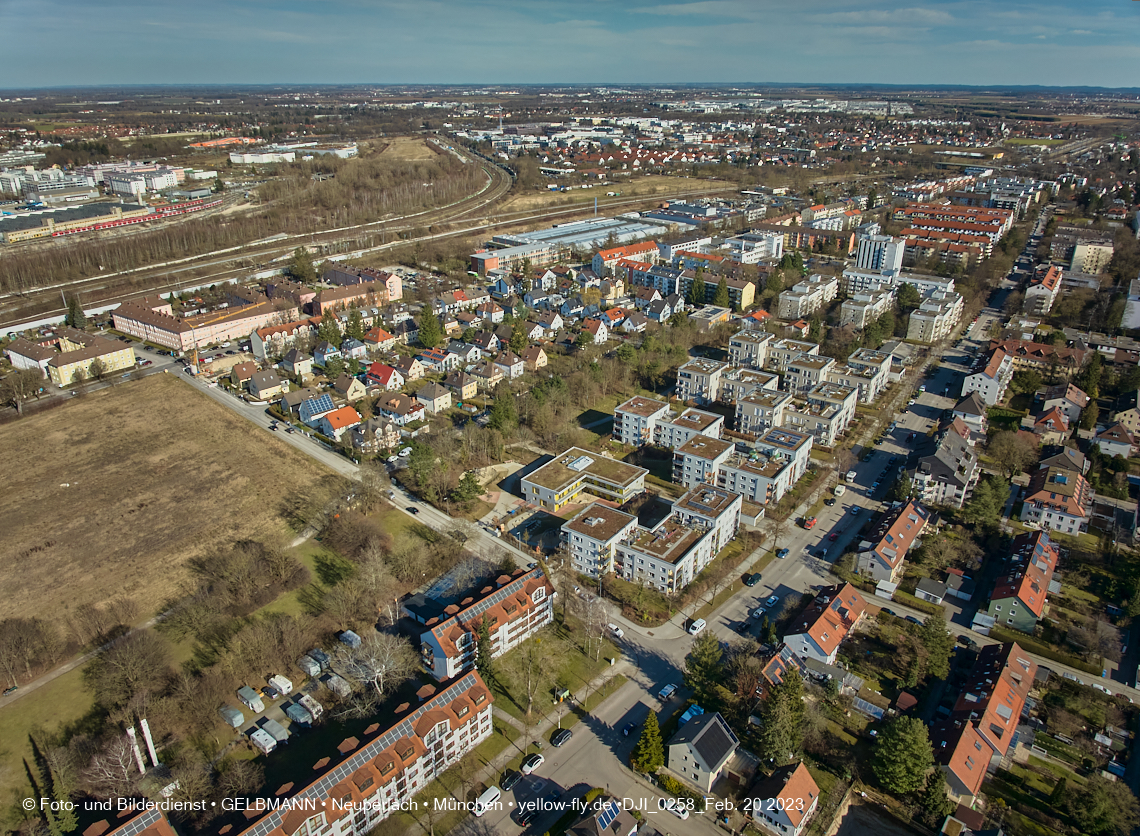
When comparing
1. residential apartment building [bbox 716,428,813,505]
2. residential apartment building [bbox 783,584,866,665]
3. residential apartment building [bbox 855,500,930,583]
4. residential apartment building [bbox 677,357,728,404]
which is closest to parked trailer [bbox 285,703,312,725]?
residential apartment building [bbox 783,584,866,665]

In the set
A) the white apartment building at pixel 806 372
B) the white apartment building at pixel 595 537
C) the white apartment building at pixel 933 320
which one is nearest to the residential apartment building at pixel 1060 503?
the white apartment building at pixel 806 372

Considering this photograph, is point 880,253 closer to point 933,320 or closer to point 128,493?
point 933,320

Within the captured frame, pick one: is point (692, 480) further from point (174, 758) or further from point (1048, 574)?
point (174, 758)

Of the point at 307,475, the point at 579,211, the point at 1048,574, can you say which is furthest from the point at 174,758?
the point at 579,211

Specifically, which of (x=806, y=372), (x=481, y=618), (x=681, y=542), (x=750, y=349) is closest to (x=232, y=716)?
(x=481, y=618)

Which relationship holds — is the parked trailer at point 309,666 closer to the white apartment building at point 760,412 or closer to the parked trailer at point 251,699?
the parked trailer at point 251,699
